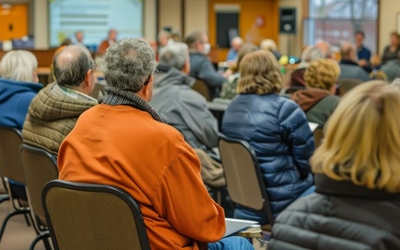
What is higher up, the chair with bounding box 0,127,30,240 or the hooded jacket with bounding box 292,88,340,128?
the hooded jacket with bounding box 292,88,340,128

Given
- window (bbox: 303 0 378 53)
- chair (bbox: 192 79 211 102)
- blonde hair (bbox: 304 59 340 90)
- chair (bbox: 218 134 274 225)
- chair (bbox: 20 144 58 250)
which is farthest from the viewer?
window (bbox: 303 0 378 53)

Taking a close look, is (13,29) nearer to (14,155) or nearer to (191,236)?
(14,155)

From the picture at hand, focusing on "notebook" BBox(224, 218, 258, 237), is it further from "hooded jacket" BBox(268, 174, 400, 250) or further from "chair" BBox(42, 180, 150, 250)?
"hooded jacket" BBox(268, 174, 400, 250)

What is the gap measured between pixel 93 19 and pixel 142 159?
14256 millimetres

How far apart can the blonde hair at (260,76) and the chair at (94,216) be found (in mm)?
1883

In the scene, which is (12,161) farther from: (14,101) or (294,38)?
(294,38)

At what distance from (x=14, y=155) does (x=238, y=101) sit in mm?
1232

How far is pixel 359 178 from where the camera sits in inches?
78.5

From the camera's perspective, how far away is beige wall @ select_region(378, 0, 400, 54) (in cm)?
1519

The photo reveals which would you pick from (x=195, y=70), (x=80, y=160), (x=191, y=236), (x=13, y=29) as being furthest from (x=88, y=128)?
(x=13, y=29)

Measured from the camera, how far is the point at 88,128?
98.7 inches

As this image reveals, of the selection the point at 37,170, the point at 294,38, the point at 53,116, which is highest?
the point at 294,38

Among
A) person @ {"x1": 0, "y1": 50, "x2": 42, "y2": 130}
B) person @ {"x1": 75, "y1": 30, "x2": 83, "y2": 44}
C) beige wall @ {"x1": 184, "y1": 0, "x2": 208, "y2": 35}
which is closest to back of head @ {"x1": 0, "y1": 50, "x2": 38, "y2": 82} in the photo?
person @ {"x1": 0, "y1": 50, "x2": 42, "y2": 130}

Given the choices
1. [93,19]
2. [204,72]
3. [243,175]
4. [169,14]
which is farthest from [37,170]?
[169,14]
